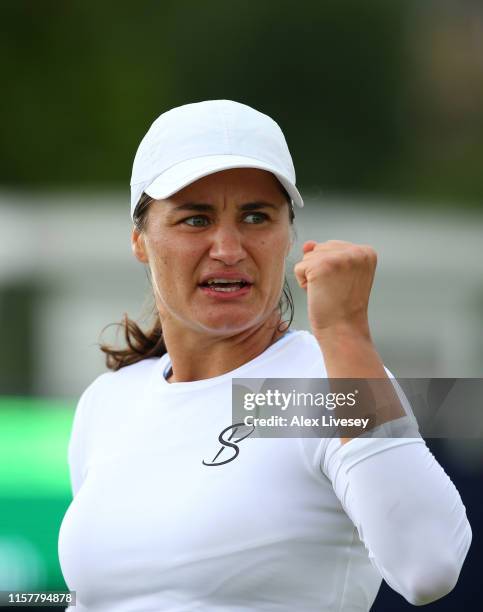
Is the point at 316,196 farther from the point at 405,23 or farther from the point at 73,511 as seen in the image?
the point at 405,23

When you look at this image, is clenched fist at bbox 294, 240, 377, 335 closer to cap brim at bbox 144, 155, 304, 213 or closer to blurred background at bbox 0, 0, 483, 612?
cap brim at bbox 144, 155, 304, 213

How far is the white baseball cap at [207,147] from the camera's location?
5.15ft

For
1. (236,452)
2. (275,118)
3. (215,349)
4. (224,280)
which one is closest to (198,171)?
(224,280)

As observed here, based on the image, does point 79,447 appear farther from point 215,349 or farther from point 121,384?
point 215,349

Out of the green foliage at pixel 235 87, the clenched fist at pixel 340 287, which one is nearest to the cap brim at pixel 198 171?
the clenched fist at pixel 340 287

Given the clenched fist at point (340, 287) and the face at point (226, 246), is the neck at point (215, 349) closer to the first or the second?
the face at point (226, 246)

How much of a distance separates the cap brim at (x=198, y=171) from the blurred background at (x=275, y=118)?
6.28 meters

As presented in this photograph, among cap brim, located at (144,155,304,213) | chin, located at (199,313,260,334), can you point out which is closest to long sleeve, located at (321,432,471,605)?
chin, located at (199,313,260,334)

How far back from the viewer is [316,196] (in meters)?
1.92

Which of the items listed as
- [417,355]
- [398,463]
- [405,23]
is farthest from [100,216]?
[398,463]

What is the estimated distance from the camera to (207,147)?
1.59 m

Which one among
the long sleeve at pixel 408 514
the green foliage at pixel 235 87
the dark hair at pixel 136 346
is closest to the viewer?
the long sleeve at pixel 408 514

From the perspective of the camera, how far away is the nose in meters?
1.56

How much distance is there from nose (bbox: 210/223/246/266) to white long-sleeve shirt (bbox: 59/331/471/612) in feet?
0.52
